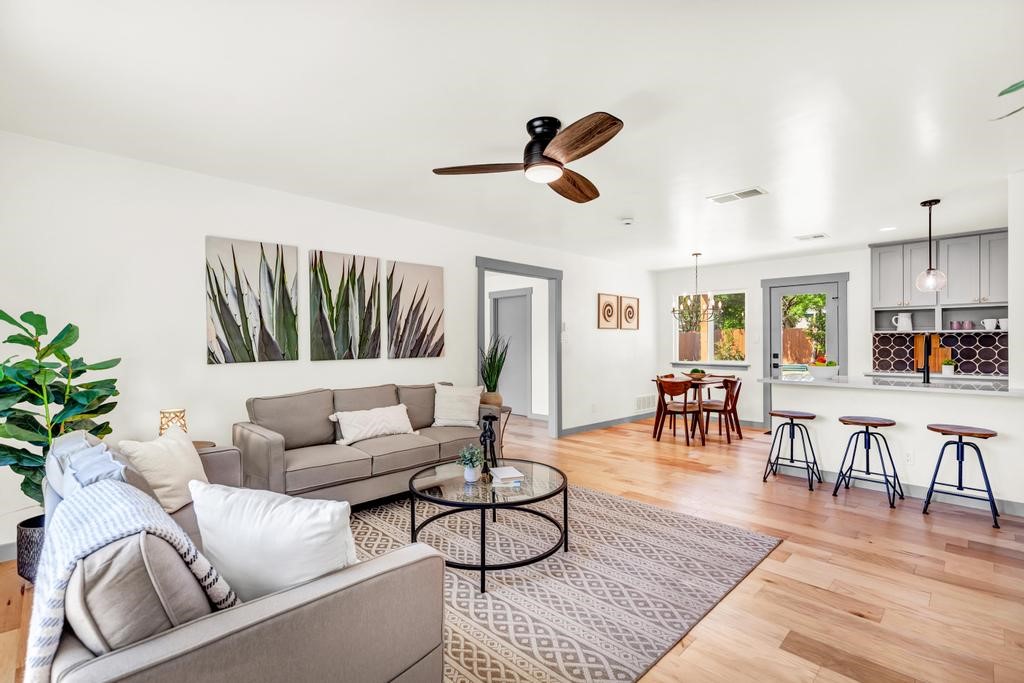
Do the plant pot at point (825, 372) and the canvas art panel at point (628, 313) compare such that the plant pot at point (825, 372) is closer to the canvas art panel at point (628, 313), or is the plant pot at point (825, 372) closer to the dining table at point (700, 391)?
the dining table at point (700, 391)

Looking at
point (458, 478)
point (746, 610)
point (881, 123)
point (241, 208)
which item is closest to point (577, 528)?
point (458, 478)

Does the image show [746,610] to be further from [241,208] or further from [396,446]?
[241,208]

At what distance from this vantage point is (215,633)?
3.34ft

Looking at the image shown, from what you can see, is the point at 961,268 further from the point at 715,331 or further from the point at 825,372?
the point at 715,331

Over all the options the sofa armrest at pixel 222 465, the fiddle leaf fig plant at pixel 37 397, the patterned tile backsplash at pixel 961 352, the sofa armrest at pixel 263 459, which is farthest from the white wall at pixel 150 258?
the patterned tile backsplash at pixel 961 352

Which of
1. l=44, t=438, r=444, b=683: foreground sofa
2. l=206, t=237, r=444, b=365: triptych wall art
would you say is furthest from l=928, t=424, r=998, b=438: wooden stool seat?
l=206, t=237, r=444, b=365: triptych wall art

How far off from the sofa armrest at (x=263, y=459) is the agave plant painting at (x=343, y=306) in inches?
39.0

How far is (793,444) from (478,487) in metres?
3.45

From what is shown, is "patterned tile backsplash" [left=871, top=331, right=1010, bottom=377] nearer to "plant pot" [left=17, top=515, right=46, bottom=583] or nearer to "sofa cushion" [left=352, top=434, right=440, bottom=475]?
"sofa cushion" [left=352, top=434, right=440, bottom=475]

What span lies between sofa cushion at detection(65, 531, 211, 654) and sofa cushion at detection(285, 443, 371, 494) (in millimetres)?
2236

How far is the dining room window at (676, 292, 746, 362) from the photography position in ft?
24.6

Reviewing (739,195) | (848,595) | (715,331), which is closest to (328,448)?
(848,595)

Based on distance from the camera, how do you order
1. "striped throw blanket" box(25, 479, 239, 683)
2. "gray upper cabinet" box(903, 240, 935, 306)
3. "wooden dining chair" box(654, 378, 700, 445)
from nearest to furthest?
1. "striped throw blanket" box(25, 479, 239, 683)
2. "gray upper cabinet" box(903, 240, 935, 306)
3. "wooden dining chair" box(654, 378, 700, 445)

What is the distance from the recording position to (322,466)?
3.29m
